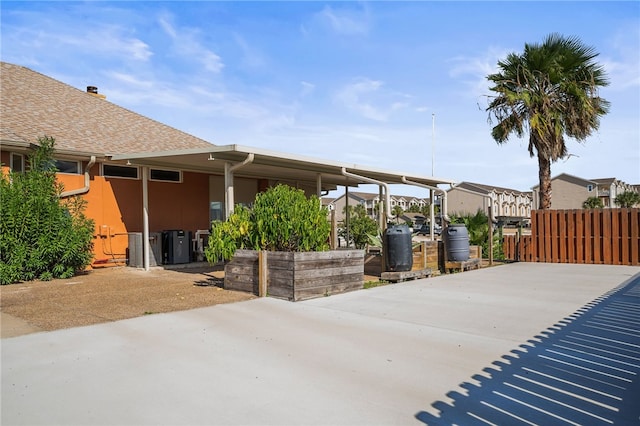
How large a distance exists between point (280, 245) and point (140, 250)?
5.54 metres

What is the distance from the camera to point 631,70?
37.9ft

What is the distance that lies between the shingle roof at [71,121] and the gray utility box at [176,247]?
8.11ft

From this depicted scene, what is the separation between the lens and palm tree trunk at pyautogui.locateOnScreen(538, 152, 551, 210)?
16.4 meters

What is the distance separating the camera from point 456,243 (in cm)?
1242

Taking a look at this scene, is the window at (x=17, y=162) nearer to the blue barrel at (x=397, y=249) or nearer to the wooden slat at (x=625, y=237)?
the blue barrel at (x=397, y=249)

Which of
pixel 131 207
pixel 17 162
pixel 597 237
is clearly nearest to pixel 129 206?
pixel 131 207

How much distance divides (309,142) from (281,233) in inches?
Result: 525

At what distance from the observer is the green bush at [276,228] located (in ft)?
26.5

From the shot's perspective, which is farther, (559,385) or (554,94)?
(554,94)

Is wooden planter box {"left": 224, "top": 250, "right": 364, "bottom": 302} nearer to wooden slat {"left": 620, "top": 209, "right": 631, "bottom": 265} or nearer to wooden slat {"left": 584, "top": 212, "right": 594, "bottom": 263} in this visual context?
wooden slat {"left": 584, "top": 212, "right": 594, "bottom": 263}

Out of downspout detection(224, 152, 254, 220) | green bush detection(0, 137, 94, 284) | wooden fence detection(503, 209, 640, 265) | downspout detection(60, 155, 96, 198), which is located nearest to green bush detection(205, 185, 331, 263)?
downspout detection(224, 152, 254, 220)

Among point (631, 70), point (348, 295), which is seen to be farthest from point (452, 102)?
point (348, 295)

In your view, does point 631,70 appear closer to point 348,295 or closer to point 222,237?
point 348,295

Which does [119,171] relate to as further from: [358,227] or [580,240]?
[580,240]
